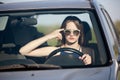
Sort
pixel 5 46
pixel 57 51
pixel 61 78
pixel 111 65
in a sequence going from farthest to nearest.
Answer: pixel 5 46 < pixel 57 51 < pixel 111 65 < pixel 61 78

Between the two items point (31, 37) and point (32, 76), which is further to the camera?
point (31, 37)

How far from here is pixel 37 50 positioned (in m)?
5.20

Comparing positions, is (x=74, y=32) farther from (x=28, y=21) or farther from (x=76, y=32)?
(x=28, y=21)

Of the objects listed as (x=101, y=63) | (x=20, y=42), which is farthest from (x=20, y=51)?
Result: (x=101, y=63)

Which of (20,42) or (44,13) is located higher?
(44,13)

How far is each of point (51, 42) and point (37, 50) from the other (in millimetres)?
215

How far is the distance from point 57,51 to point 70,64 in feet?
1.09

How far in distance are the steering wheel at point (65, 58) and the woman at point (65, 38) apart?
0.06 m

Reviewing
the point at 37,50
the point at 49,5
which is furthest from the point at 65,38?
the point at 49,5

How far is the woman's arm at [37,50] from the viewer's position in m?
5.08

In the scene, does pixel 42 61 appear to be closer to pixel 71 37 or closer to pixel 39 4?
pixel 71 37

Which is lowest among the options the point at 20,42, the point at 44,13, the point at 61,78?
the point at 61,78

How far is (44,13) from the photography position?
17.5ft

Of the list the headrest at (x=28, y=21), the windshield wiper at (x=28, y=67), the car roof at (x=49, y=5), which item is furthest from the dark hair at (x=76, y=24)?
the windshield wiper at (x=28, y=67)
